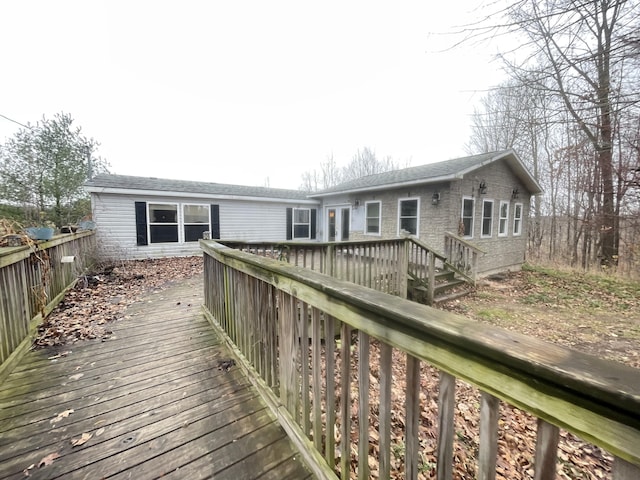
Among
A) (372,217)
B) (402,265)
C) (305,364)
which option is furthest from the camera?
(372,217)

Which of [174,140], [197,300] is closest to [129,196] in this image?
[197,300]

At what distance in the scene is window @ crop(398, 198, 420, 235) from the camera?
368 inches

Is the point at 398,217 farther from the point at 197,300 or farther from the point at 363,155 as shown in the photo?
the point at 363,155

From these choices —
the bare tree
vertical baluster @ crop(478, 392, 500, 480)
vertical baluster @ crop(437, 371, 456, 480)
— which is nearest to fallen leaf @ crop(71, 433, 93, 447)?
vertical baluster @ crop(437, 371, 456, 480)

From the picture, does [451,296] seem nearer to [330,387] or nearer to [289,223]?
[330,387]

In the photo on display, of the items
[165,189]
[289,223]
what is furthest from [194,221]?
[289,223]

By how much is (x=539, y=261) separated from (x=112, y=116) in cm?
2491

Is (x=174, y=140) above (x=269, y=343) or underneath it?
above

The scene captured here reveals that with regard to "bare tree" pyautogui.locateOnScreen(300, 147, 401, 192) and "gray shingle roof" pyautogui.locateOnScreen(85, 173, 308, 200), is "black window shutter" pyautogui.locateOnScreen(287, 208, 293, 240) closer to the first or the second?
"gray shingle roof" pyautogui.locateOnScreen(85, 173, 308, 200)

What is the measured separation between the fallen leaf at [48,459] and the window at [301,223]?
40.0ft

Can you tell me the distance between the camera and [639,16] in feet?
9.41

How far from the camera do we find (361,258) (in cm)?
493

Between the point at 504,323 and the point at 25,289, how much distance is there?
742 cm

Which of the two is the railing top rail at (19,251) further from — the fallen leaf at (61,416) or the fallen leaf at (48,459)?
the fallen leaf at (48,459)
